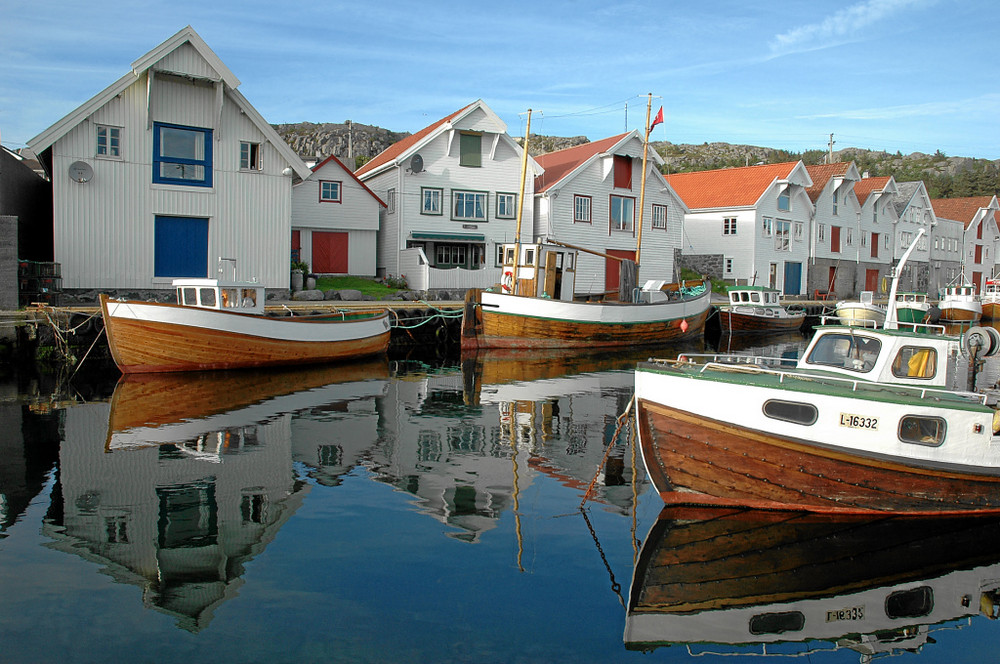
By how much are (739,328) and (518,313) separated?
15667 millimetres

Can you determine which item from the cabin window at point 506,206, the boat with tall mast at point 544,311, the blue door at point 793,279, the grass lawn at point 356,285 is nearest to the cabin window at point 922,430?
the boat with tall mast at point 544,311

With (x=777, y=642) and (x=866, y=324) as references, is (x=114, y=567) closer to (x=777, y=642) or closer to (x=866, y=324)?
(x=777, y=642)

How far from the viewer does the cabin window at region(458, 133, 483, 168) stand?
34688 mm

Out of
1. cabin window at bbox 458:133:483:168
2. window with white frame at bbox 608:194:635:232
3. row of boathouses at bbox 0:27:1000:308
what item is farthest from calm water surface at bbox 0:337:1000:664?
window with white frame at bbox 608:194:635:232

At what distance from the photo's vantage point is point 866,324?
12.5 meters

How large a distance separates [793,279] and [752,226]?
23.3ft

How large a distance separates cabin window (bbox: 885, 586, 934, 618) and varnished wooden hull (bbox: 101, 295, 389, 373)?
16.1m

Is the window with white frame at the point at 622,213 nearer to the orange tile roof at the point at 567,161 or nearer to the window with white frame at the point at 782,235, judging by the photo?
the orange tile roof at the point at 567,161

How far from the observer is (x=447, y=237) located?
113 feet

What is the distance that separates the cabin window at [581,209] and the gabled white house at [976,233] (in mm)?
46156

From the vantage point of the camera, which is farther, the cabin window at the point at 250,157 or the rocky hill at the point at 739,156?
the rocky hill at the point at 739,156

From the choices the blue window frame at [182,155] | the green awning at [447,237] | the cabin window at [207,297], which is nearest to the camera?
the cabin window at [207,297]

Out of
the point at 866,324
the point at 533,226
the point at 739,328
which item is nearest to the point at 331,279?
the point at 533,226

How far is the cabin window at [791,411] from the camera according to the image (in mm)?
8422
